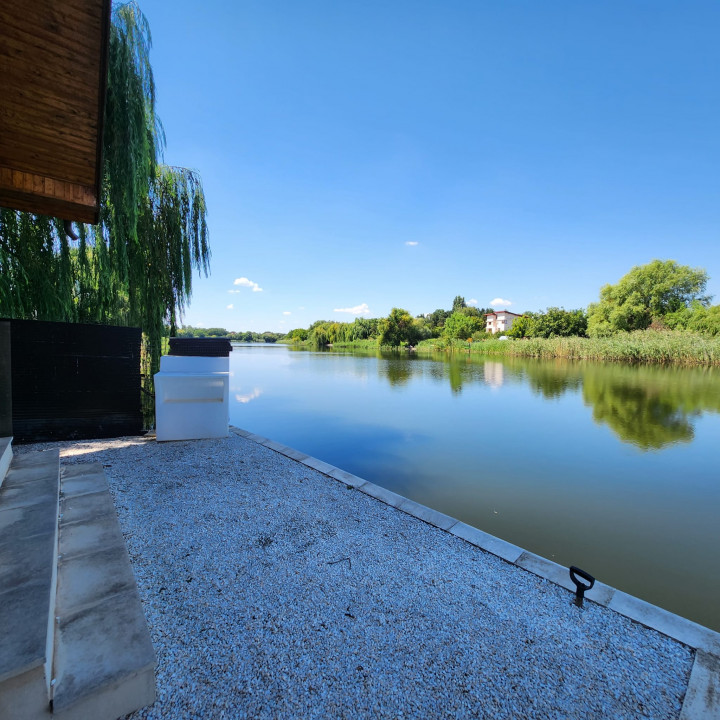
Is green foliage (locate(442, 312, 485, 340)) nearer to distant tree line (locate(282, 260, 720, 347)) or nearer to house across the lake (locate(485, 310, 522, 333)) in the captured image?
distant tree line (locate(282, 260, 720, 347))

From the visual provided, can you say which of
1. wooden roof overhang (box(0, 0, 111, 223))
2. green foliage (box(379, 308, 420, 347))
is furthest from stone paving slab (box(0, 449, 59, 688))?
green foliage (box(379, 308, 420, 347))

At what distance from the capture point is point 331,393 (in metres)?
10.4

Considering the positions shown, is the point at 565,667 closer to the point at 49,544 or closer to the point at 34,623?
the point at 34,623

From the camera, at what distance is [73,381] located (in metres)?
3.97

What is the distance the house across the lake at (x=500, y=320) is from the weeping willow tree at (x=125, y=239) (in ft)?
185

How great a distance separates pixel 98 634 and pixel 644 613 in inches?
91.9

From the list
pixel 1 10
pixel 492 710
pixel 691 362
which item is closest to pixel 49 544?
pixel 492 710

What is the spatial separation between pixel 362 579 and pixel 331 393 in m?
8.63

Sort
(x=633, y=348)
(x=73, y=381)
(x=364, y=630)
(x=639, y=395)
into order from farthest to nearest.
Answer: (x=633, y=348) < (x=639, y=395) < (x=73, y=381) < (x=364, y=630)

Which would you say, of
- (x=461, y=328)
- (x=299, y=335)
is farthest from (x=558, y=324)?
(x=299, y=335)

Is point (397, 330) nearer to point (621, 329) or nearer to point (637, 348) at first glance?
point (621, 329)

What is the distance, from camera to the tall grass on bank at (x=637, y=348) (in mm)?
17969

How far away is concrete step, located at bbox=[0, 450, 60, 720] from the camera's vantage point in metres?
0.93

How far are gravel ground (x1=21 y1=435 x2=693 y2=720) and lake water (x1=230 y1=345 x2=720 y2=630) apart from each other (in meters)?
1.20
